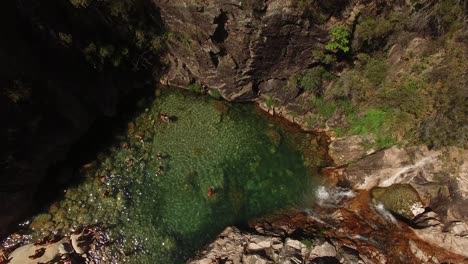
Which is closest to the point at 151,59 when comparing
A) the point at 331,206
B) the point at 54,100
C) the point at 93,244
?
the point at 54,100

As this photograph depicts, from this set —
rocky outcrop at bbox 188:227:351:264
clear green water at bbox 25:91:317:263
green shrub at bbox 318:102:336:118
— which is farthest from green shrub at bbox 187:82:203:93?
rocky outcrop at bbox 188:227:351:264

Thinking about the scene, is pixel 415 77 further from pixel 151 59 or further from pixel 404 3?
pixel 151 59

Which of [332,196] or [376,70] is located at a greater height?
[376,70]

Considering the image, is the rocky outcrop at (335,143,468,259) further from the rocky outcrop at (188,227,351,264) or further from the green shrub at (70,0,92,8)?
the green shrub at (70,0,92,8)

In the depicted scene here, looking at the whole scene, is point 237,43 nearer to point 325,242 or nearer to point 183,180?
point 183,180

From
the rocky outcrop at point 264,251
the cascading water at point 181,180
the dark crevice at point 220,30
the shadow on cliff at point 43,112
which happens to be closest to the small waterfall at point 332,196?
the cascading water at point 181,180

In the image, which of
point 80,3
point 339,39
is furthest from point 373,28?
point 80,3

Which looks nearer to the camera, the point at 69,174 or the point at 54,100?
the point at 54,100
